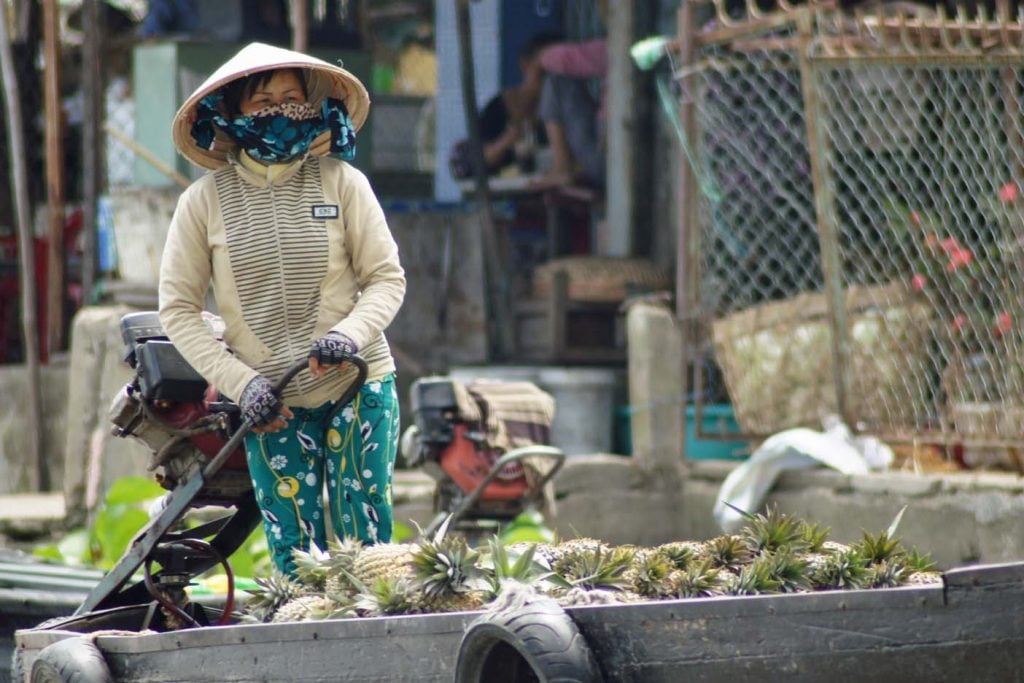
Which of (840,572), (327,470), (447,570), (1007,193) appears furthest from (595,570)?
(1007,193)

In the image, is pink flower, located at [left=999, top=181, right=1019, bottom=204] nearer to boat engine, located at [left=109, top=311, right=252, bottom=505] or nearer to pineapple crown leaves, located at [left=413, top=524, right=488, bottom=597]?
boat engine, located at [left=109, top=311, right=252, bottom=505]

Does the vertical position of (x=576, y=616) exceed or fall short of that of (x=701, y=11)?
it falls short

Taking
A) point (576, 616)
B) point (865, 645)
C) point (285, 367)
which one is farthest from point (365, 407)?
point (865, 645)

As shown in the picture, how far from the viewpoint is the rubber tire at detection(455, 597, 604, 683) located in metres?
3.54

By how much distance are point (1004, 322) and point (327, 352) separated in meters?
3.83

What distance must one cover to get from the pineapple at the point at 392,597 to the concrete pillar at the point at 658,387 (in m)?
4.87

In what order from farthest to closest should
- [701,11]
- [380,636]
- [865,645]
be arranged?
1. [701,11]
2. [380,636]
3. [865,645]

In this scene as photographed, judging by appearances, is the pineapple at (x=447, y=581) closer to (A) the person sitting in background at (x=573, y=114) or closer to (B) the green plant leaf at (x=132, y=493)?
(B) the green plant leaf at (x=132, y=493)

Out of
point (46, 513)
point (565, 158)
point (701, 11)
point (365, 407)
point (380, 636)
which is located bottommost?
point (46, 513)

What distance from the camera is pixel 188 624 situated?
194 inches

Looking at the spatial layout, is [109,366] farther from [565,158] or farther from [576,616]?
[576,616]

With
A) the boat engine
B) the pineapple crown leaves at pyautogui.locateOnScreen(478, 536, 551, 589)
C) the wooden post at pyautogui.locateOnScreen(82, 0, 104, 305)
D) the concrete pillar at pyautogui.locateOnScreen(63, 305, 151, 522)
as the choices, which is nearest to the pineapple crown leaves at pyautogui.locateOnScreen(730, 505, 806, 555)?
the pineapple crown leaves at pyautogui.locateOnScreen(478, 536, 551, 589)

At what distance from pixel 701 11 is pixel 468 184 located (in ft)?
6.09

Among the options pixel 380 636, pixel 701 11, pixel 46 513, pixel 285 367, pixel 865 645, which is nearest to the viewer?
pixel 865 645
